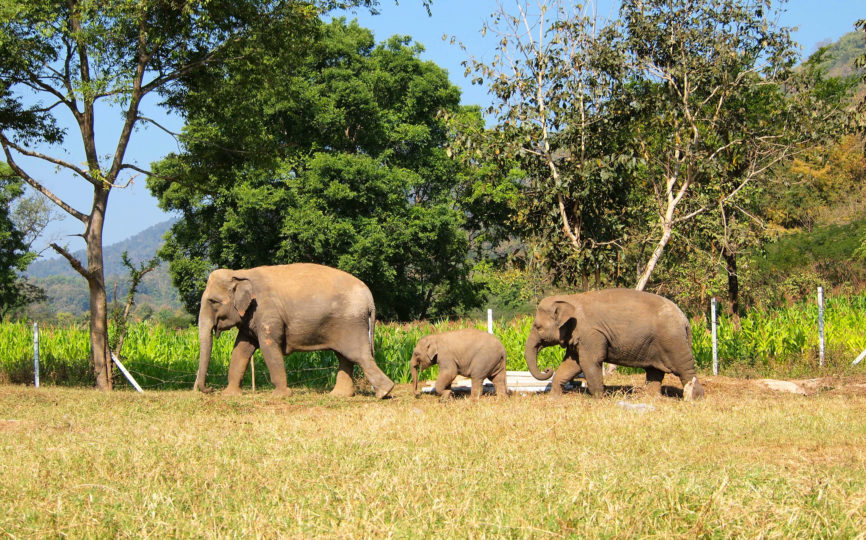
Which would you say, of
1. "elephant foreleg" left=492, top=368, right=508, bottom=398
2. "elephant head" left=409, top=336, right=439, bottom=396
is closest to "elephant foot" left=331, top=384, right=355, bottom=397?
"elephant head" left=409, top=336, right=439, bottom=396

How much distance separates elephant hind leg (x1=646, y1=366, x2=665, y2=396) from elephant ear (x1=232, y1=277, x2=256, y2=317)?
271 inches

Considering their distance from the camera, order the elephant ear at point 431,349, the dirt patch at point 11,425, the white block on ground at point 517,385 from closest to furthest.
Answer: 1. the dirt patch at point 11,425
2. the elephant ear at point 431,349
3. the white block on ground at point 517,385

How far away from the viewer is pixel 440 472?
249 inches

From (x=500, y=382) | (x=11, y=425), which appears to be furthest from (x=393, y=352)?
(x=11, y=425)

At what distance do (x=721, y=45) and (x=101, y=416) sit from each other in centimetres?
1366

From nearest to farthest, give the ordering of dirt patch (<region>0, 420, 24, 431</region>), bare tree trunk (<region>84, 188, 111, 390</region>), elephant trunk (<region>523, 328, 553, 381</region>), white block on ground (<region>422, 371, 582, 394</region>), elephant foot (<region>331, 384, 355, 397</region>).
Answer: dirt patch (<region>0, 420, 24, 431</region>) → elephant trunk (<region>523, 328, 553, 381</region>) → elephant foot (<region>331, 384, 355, 397</region>) → white block on ground (<region>422, 371, 582, 394</region>) → bare tree trunk (<region>84, 188, 111, 390</region>)

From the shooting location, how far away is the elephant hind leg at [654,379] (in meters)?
13.4

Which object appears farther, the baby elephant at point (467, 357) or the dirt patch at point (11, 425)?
the baby elephant at point (467, 357)

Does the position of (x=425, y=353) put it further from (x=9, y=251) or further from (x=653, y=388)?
(x=9, y=251)

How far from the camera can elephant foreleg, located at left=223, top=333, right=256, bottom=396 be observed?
13.8 meters

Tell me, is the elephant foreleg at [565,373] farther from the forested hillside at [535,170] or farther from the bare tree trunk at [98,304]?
the bare tree trunk at [98,304]

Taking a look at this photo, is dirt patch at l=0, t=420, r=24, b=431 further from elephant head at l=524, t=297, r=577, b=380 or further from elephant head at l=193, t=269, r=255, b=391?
elephant head at l=524, t=297, r=577, b=380

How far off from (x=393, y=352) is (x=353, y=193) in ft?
40.1

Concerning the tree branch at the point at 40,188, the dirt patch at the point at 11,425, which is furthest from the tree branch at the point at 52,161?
the dirt patch at the point at 11,425
